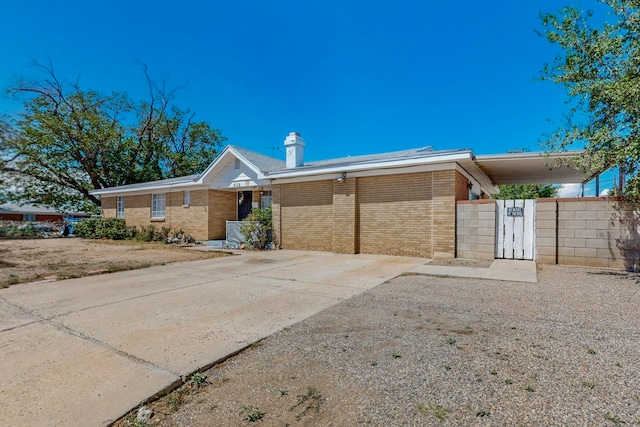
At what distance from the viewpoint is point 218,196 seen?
16.8m

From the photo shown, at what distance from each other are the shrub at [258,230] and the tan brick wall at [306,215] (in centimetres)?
68

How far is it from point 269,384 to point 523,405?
2.00 m

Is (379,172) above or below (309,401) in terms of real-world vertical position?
above

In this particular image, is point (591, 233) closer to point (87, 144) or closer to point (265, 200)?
point (265, 200)

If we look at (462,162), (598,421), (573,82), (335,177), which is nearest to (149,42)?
(335,177)

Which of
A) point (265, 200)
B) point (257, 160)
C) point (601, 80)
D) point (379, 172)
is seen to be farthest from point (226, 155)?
point (601, 80)

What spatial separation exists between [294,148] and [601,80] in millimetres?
10382

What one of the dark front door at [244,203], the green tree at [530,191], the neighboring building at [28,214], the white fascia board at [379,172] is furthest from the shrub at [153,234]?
the neighboring building at [28,214]

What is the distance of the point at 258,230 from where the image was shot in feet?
46.4

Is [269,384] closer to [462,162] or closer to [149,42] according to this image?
[462,162]

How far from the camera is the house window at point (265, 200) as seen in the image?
615 inches

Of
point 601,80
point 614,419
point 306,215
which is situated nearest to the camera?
point 614,419

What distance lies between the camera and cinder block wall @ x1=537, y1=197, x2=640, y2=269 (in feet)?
25.9

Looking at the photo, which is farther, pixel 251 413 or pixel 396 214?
pixel 396 214
